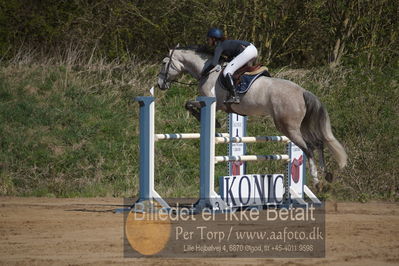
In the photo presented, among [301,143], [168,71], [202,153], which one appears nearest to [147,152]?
[202,153]

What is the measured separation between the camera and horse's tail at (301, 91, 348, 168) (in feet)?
30.4

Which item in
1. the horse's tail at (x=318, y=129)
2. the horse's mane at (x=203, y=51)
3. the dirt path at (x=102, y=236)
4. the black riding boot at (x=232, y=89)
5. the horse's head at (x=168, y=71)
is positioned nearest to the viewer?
the dirt path at (x=102, y=236)

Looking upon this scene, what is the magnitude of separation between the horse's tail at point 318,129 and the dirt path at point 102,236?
674 mm

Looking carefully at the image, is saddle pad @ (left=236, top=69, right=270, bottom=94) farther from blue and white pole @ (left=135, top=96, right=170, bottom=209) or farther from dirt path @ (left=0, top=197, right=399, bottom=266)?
dirt path @ (left=0, top=197, right=399, bottom=266)

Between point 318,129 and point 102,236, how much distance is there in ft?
12.4

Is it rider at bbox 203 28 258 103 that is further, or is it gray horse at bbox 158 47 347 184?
rider at bbox 203 28 258 103

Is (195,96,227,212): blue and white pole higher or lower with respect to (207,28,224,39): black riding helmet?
lower

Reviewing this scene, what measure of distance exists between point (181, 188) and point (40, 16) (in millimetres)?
7947

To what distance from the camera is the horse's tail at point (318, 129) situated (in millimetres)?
9258

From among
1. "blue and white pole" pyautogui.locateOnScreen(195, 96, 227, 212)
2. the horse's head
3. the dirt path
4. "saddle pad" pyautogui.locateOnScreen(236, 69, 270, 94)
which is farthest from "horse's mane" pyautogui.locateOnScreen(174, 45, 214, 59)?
the dirt path

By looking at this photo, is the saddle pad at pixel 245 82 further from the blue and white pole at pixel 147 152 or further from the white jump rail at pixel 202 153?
the blue and white pole at pixel 147 152

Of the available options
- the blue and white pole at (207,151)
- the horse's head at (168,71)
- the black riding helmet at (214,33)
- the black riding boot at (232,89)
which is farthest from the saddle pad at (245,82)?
the blue and white pole at (207,151)

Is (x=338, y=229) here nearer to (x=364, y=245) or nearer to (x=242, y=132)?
(x=364, y=245)

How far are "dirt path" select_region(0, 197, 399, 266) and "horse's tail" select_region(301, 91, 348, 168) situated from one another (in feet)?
2.21
